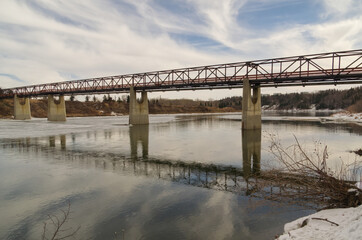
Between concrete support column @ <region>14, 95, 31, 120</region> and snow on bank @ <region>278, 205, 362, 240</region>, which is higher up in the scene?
concrete support column @ <region>14, 95, 31, 120</region>

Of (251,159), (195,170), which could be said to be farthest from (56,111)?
(251,159)

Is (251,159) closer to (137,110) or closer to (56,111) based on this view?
(137,110)

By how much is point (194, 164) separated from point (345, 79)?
89.8ft

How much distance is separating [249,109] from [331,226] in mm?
29184

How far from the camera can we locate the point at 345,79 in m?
30.5

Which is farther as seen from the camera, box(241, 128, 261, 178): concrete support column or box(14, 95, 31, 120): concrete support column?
box(14, 95, 31, 120): concrete support column

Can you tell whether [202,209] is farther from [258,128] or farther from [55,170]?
→ [258,128]

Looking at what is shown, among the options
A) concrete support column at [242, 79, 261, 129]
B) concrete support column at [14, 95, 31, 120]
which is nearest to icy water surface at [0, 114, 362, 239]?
concrete support column at [242, 79, 261, 129]

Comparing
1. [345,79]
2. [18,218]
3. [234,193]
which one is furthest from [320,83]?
[18,218]

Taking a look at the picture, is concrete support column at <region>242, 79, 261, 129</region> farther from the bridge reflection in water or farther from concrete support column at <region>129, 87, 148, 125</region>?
concrete support column at <region>129, 87, 148, 125</region>

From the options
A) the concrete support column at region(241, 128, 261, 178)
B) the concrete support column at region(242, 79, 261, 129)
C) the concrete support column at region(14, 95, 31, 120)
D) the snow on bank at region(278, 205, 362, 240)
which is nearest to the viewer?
the snow on bank at region(278, 205, 362, 240)

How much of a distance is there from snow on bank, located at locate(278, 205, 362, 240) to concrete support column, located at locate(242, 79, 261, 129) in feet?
91.5

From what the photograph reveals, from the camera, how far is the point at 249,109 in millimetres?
33375

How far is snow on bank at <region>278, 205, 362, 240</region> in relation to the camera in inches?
175
